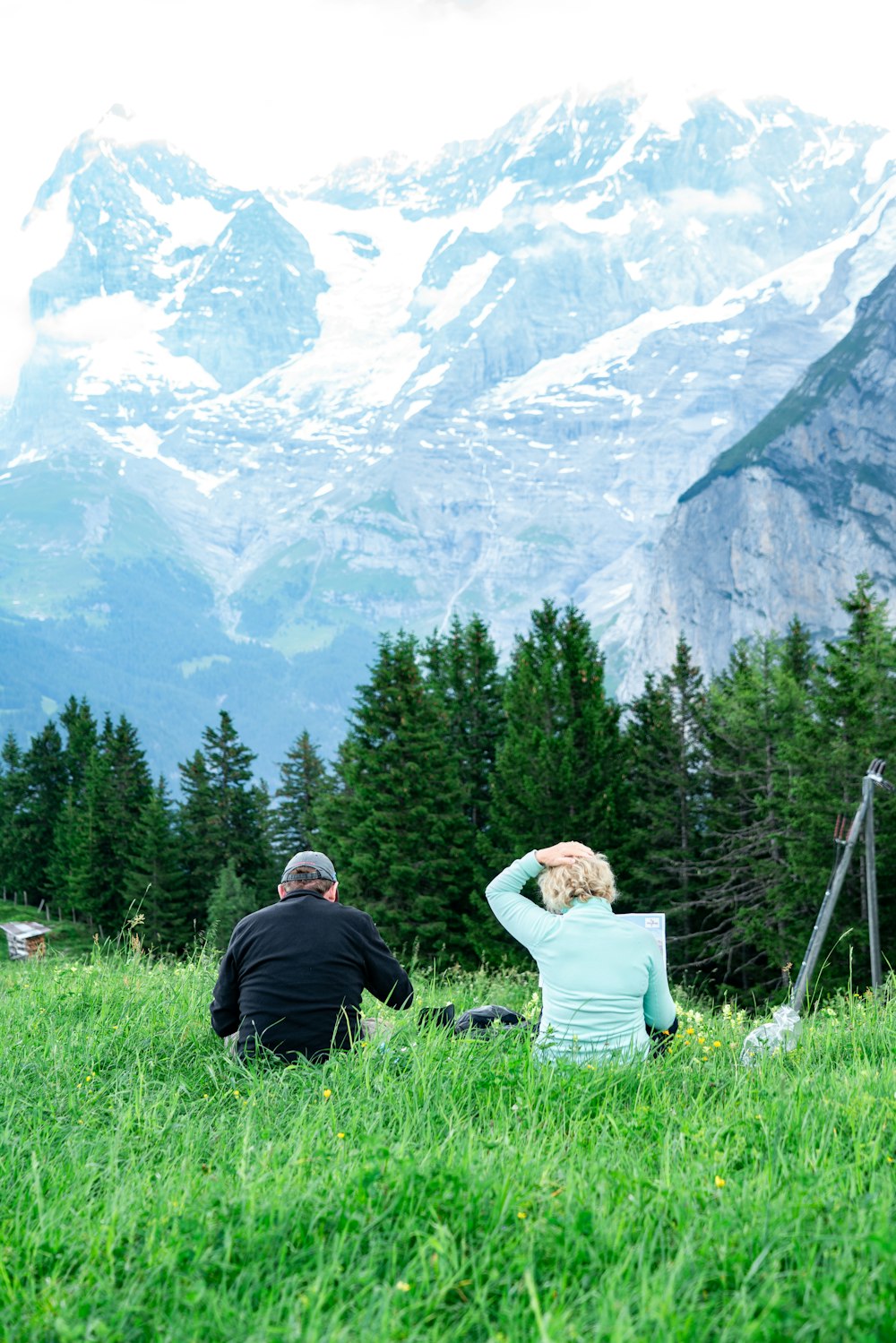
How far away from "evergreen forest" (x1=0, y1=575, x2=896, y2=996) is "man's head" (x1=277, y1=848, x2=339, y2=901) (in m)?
22.3

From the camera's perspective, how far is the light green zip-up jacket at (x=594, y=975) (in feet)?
16.9

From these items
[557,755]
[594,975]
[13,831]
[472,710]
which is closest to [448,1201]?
[594,975]

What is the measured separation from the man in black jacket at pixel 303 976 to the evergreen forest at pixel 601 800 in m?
22.4

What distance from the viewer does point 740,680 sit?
39500 mm

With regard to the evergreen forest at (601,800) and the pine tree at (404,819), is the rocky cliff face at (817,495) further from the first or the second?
the pine tree at (404,819)

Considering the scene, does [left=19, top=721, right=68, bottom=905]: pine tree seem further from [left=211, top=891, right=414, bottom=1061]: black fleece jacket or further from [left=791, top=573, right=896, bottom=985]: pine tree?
[left=211, top=891, right=414, bottom=1061]: black fleece jacket

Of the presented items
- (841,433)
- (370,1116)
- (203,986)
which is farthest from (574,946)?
(841,433)

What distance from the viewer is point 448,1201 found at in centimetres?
320

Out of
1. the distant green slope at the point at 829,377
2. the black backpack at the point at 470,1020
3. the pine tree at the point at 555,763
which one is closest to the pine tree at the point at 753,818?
the pine tree at the point at 555,763

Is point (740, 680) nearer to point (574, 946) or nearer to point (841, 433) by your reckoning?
point (574, 946)

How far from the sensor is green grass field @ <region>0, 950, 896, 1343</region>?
9.01 feet

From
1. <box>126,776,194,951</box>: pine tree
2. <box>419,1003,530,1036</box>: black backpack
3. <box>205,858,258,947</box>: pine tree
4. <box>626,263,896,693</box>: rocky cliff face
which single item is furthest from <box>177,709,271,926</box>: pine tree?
<box>626,263,896,693</box>: rocky cliff face

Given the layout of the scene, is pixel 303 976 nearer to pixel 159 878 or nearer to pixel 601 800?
pixel 601 800

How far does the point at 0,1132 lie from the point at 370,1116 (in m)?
1.47
